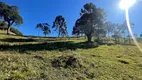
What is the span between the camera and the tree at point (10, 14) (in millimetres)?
67812

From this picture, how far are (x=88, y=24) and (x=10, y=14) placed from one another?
3236 centimetres

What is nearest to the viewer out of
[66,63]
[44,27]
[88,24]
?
[66,63]

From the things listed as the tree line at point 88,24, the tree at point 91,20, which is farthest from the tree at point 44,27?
the tree at point 91,20

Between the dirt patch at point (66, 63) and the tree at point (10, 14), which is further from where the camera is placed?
the tree at point (10, 14)

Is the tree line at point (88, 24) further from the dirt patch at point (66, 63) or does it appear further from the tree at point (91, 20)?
the dirt patch at point (66, 63)

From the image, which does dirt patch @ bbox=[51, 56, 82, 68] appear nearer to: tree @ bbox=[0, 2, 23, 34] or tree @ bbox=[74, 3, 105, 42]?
tree @ bbox=[74, 3, 105, 42]

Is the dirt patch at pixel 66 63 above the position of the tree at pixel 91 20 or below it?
below

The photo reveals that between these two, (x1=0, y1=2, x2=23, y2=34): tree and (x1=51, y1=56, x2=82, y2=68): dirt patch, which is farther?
(x1=0, y1=2, x2=23, y2=34): tree

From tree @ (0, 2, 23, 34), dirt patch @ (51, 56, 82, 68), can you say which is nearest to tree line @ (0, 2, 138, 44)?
tree @ (0, 2, 23, 34)

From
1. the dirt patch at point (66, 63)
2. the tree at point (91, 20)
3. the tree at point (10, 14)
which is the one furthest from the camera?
the tree at point (10, 14)

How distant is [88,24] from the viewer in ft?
176

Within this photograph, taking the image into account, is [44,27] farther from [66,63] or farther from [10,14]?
[66,63]

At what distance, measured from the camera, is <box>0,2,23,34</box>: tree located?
67.8 meters

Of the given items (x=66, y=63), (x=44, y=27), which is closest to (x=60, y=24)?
(x=44, y=27)
